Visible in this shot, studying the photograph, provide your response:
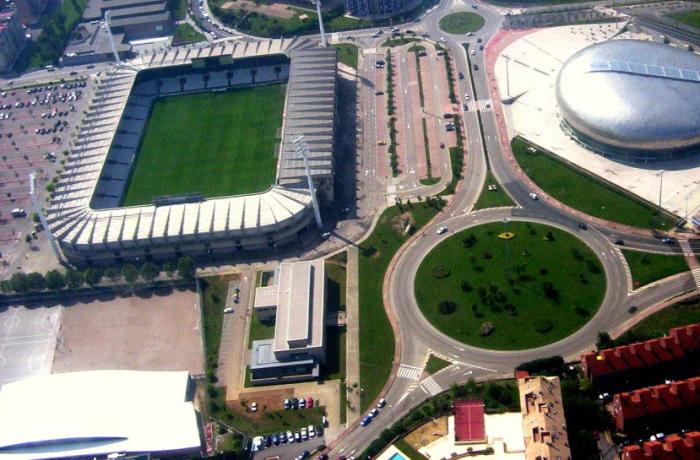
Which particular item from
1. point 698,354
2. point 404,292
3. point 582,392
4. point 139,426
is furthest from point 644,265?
point 139,426

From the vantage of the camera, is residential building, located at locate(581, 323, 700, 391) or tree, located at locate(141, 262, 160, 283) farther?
tree, located at locate(141, 262, 160, 283)

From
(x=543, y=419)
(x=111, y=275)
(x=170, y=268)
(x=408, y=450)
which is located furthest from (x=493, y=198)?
(x=111, y=275)

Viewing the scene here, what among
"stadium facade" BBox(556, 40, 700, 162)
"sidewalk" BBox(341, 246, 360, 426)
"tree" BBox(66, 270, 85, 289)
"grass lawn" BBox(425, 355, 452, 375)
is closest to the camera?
"sidewalk" BBox(341, 246, 360, 426)

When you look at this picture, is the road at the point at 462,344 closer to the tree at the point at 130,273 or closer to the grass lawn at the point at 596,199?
the grass lawn at the point at 596,199

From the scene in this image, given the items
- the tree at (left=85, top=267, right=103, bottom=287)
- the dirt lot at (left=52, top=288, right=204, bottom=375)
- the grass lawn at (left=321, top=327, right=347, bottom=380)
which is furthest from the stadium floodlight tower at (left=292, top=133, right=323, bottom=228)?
the tree at (left=85, top=267, right=103, bottom=287)

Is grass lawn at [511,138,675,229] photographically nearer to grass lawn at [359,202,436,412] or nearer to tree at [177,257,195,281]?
grass lawn at [359,202,436,412]

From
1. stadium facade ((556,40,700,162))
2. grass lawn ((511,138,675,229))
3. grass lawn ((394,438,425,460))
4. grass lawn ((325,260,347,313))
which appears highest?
stadium facade ((556,40,700,162))

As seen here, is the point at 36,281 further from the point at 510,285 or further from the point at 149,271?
the point at 510,285
